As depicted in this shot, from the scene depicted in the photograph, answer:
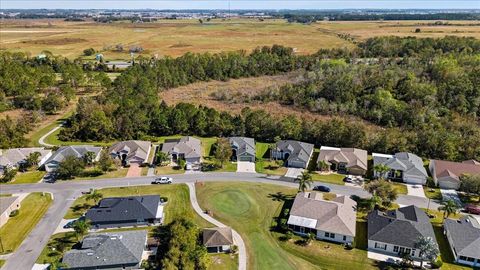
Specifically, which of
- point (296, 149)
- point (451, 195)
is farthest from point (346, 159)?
point (451, 195)

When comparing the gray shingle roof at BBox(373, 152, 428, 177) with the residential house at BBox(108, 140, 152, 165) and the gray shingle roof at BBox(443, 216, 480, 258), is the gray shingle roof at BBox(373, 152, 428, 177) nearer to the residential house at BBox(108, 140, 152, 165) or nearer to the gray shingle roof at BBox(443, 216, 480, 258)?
the gray shingle roof at BBox(443, 216, 480, 258)

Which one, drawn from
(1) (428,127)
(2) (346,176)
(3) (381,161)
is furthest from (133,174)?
(1) (428,127)

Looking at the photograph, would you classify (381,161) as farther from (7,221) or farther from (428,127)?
(7,221)

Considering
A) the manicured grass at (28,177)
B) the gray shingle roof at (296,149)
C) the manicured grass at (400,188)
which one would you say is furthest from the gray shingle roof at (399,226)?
the manicured grass at (28,177)

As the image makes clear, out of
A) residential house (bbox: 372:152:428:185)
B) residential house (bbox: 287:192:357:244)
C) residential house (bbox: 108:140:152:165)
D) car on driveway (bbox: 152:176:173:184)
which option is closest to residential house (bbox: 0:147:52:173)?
residential house (bbox: 108:140:152:165)

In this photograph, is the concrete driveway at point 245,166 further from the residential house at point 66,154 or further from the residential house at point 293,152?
the residential house at point 66,154

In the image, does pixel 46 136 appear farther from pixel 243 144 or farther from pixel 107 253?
pixel 107 253
